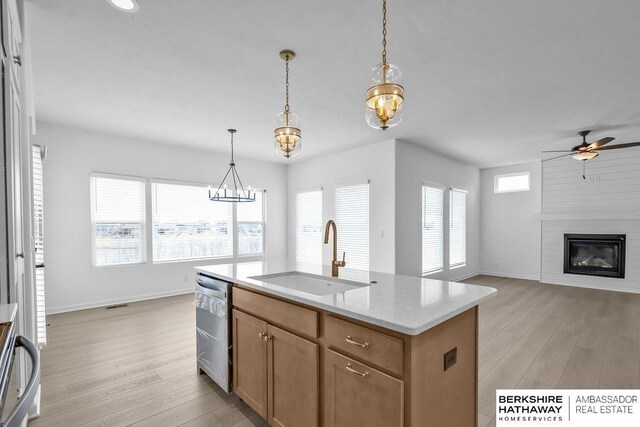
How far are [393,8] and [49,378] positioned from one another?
4105 millimetres

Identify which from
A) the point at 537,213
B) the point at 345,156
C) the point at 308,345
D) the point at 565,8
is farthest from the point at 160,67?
the point at 537,213

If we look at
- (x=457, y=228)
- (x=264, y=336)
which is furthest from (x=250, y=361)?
(x=457, y=228)

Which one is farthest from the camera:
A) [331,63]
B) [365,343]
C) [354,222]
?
[354,222]

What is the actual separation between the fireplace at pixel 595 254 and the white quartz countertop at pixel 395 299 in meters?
6.46

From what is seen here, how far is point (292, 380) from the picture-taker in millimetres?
1741

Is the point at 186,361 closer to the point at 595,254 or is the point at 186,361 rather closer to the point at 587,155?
the point at 587,155

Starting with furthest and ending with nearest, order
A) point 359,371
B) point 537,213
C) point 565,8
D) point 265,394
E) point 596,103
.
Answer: point 537,213
point 596,103
point 565,8
point 265,394
point 359,371

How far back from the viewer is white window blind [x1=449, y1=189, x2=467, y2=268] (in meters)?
6.85

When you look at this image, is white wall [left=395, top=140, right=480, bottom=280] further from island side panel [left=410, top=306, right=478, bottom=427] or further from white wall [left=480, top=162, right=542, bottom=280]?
island side panel [left=410, top=306, right=478, bottom=427]

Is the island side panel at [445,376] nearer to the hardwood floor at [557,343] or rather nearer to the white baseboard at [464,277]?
the hardwood floor at [557,343]

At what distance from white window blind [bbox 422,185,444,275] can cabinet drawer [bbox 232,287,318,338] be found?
457 cm

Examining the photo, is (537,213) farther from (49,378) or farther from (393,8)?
(49,378)

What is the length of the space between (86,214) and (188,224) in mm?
1587

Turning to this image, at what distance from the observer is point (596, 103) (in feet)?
12.2
